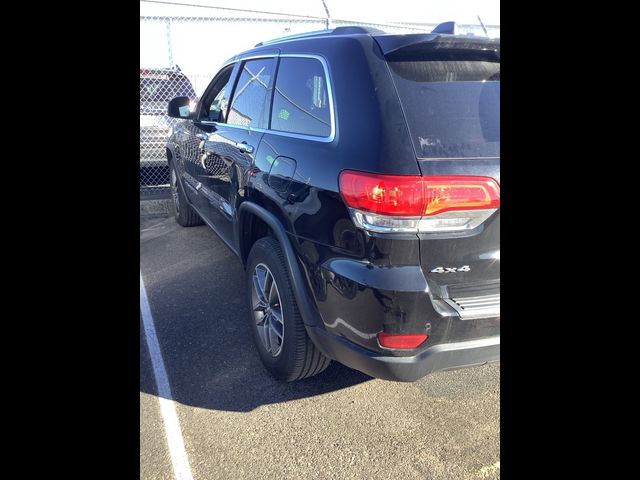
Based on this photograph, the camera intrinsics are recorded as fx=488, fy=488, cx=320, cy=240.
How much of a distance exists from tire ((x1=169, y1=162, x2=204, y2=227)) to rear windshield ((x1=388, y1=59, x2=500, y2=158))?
3.77 m

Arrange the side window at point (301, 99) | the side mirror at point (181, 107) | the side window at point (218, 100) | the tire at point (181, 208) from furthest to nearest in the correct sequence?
the tire at point (181, 208) → the side mirror at point (181, 107) → the side window at point (218, 100) → the side window at point (301, 99)

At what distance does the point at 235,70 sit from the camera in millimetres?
3732

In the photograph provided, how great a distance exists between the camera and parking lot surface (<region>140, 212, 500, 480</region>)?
2209 mm

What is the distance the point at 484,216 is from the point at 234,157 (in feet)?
5.84

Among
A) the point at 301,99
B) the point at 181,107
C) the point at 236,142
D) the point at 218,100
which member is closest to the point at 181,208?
the point at 181,107

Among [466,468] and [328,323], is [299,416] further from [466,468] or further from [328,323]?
[466,468]

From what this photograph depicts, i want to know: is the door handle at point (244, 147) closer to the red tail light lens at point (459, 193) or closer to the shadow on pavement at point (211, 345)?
the shadow on pavement at point (211, 345)

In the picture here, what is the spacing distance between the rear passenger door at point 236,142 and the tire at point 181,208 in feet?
5.16

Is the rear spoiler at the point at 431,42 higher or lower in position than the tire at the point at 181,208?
higher

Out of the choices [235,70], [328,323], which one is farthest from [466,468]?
[235,70]

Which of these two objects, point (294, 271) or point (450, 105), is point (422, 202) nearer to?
point (450, 105)

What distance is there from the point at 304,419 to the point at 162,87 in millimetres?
6240

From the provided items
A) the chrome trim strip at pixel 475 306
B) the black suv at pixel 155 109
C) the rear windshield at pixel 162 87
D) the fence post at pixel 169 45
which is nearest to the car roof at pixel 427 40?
the chrome trim strip at pixel 475 306

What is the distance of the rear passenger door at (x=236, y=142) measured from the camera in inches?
118
